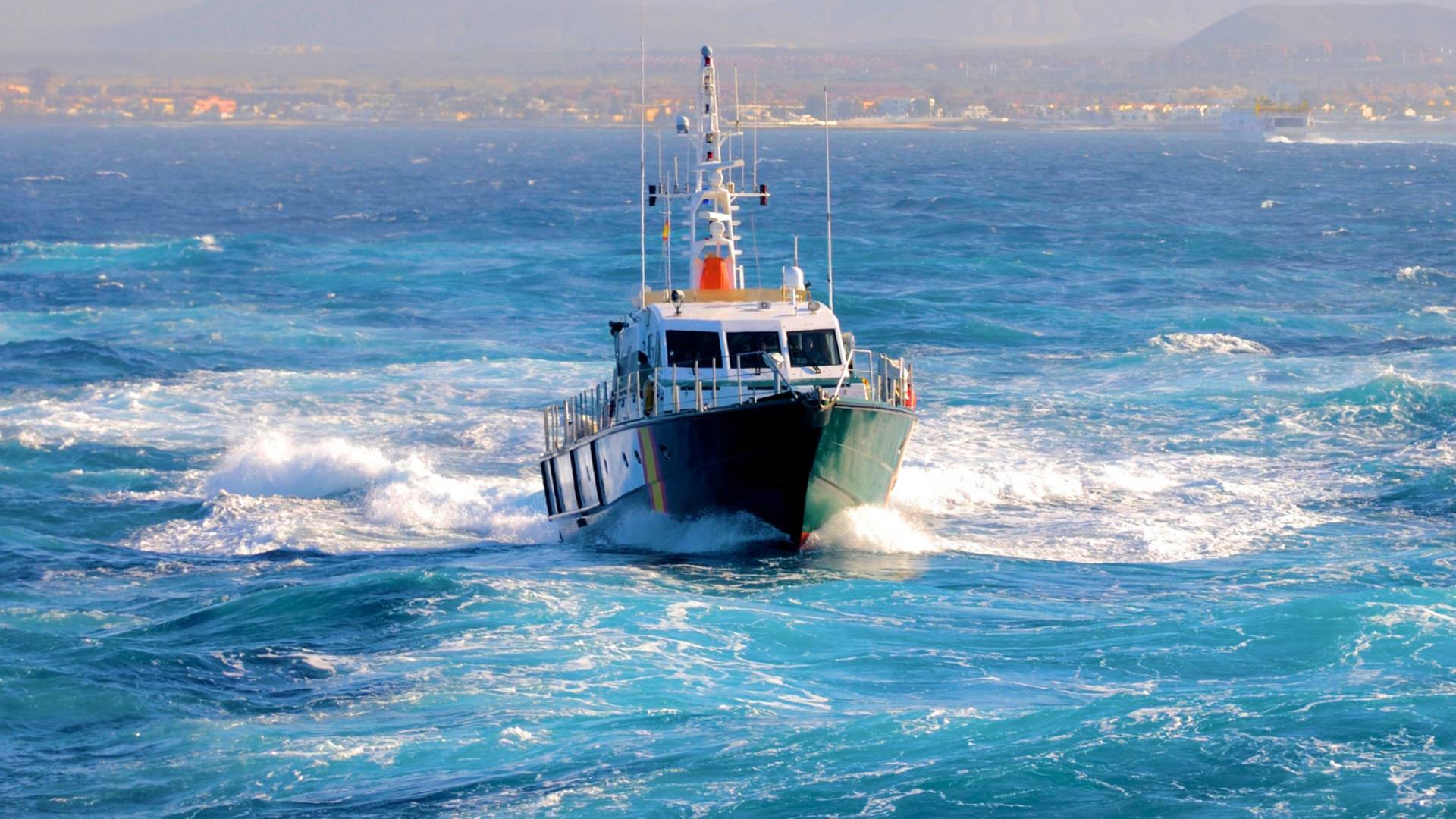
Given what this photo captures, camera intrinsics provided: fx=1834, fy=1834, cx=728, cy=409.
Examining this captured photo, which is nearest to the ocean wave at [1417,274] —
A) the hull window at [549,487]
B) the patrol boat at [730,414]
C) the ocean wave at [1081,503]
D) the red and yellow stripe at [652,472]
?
the ocean wave at [1081,503]

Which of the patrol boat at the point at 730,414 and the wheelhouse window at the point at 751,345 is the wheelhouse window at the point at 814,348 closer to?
the patrol boat at the point at 730,414

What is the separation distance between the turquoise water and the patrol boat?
701 mm

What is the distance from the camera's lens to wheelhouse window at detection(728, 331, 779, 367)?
2447 centimetres

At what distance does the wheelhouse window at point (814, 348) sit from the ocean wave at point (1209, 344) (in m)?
20.8

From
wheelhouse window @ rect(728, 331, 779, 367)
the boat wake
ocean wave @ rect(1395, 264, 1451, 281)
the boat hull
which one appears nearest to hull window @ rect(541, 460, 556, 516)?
the boat wake

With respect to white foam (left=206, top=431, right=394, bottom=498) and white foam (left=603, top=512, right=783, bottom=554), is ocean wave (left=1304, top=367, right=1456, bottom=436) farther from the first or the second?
white foam (left=206, top=431, right=394, bottom=498)

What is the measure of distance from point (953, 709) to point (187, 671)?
7.98m

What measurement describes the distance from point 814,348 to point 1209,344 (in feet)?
72.6

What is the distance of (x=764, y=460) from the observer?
23016 mm

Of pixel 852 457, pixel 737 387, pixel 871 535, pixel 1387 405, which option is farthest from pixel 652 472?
pixel 1387 405

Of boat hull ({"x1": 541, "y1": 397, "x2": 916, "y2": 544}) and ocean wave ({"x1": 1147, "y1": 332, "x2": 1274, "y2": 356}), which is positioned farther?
ocean wave ({"x1": 1147, "y1": 332, "x2": 1274, "y2": 356})

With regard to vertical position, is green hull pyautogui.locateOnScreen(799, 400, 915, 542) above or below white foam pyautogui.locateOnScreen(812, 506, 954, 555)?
above

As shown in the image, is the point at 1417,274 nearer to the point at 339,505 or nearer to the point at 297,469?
the point at 297,469

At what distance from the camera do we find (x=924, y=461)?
3083 cm
